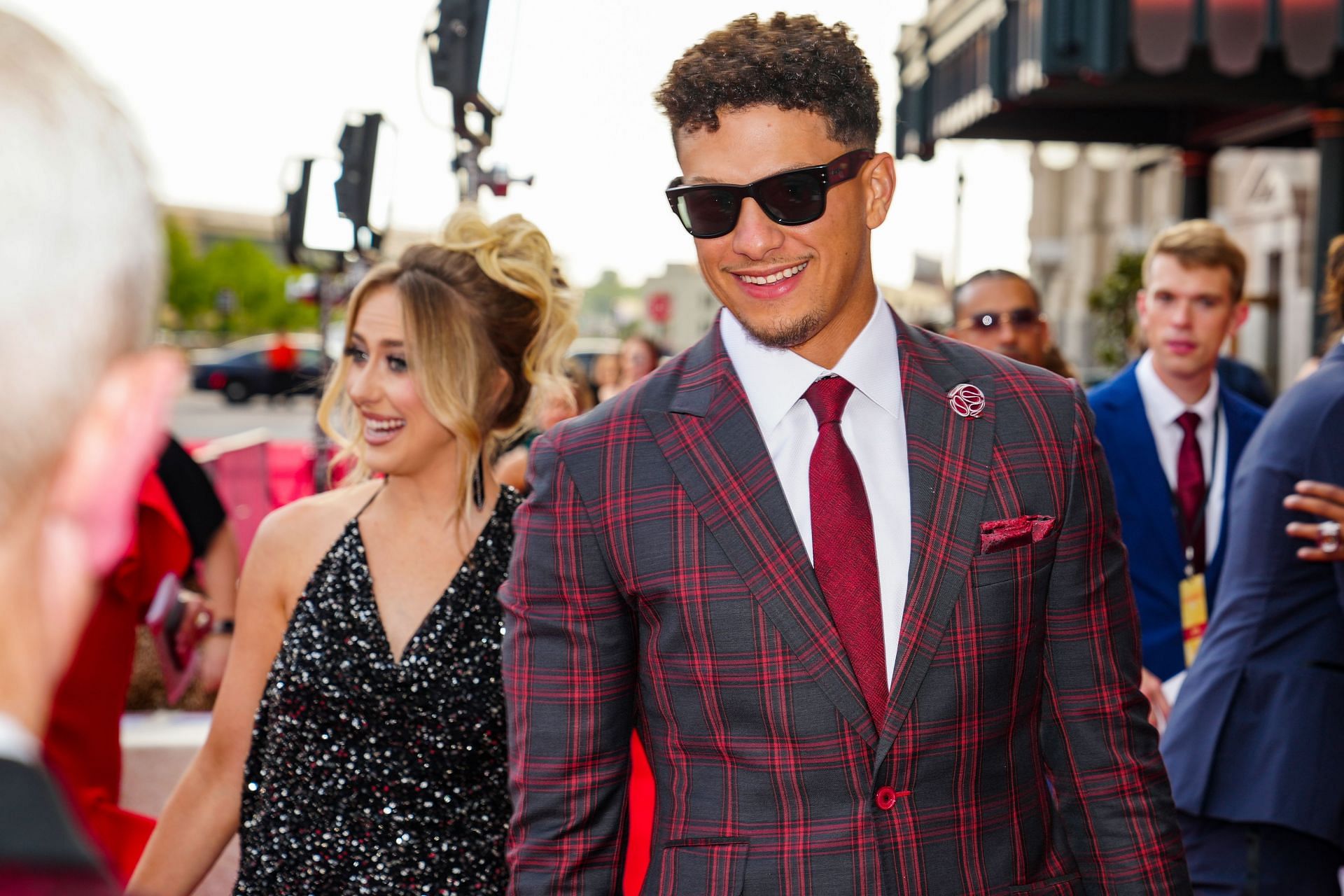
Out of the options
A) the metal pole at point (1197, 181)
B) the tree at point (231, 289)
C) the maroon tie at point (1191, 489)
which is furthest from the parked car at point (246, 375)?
the tree at point (231, 289)

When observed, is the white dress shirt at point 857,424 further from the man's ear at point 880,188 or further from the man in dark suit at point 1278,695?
the man in dark suit at point 1278,695

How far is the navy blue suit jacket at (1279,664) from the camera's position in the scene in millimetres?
3145

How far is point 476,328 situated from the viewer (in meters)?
3.09

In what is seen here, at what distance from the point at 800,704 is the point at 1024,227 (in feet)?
121

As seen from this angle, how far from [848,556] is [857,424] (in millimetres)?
273

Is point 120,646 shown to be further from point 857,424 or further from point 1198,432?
point 1198,432

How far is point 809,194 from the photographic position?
2330 mm

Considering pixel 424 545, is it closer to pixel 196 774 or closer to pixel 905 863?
pixel 196 774

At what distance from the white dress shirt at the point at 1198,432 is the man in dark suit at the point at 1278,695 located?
3.40 ft

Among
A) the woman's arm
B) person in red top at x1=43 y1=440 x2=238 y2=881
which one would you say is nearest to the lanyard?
the woman's arm

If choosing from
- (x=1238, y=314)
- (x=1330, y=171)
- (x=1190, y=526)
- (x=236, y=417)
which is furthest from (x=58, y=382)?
(x=236, y=417)

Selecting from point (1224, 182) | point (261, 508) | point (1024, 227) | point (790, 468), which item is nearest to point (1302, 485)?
point (790, 468)

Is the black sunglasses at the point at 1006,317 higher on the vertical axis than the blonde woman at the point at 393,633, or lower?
higher

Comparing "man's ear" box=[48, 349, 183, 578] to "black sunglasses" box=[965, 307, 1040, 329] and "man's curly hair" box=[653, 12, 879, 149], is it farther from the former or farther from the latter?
"black sunglasses" box=[965, 307, 1040, 329]
